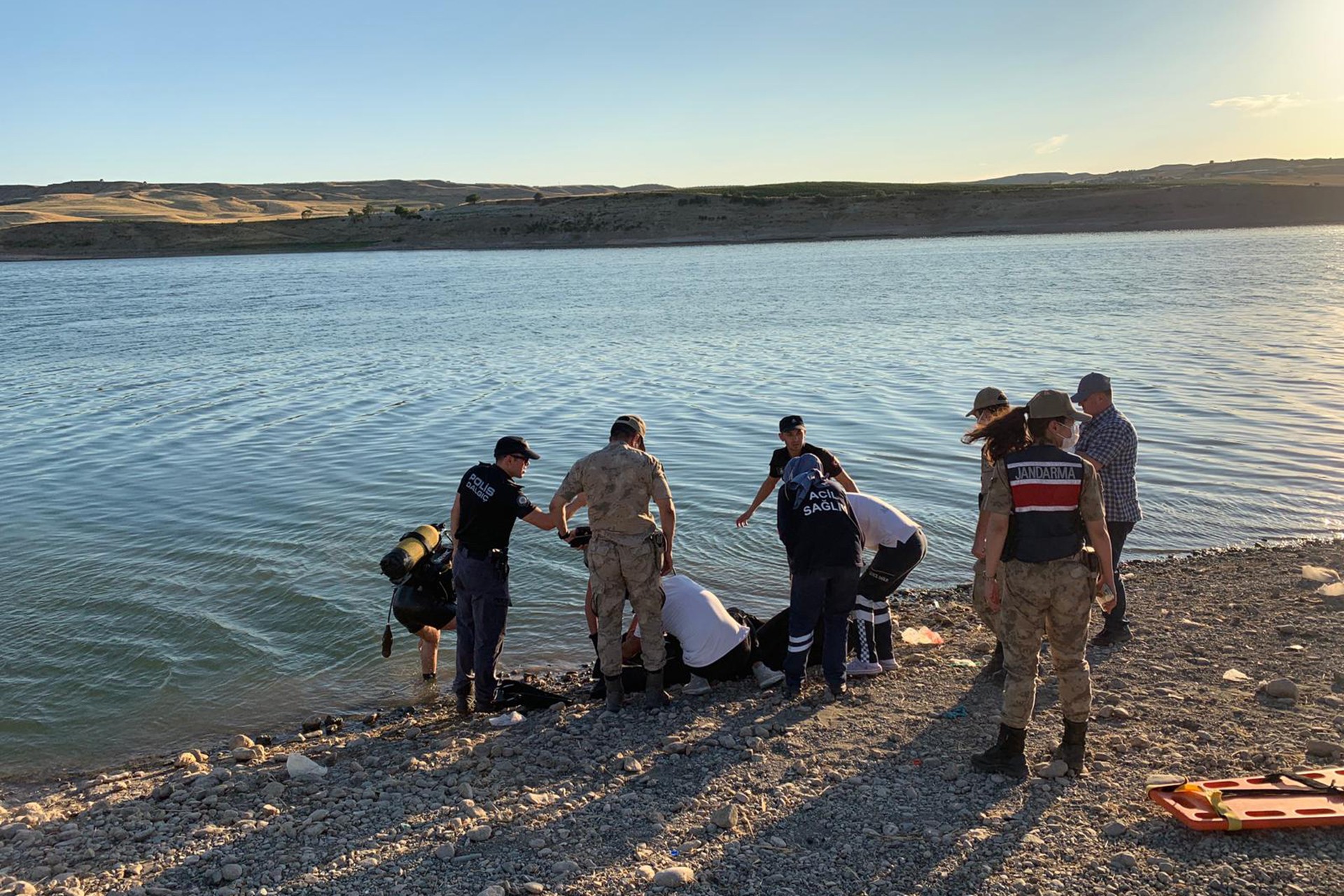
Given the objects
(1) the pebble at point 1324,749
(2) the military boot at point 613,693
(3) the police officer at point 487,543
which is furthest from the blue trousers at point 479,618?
(1) the pebble at point 1324,749

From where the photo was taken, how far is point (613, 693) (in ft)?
24.3

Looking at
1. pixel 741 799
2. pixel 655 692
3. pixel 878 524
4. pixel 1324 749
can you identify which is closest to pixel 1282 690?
pixel 1324 749

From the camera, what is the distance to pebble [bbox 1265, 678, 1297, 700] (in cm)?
674

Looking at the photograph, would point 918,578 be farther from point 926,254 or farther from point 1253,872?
point 926,254

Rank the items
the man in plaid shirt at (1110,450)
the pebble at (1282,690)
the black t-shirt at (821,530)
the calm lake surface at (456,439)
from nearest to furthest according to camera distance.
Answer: the pebble at (1282,690) < the black t-shirt at (821,530) < the man in plaid shirt at (1110,450) < the calm lake surface at (456,439)

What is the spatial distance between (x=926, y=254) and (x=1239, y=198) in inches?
1656

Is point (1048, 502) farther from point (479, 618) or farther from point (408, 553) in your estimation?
point (408, 553)

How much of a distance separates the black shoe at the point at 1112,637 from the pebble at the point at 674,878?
4.50m

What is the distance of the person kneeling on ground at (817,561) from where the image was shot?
714 centimetres

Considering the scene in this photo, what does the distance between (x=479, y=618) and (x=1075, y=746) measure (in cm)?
420

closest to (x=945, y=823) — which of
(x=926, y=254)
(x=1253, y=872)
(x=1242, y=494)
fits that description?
(x=1253, y=872)

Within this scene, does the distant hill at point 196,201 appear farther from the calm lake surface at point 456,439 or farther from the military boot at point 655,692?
the military boot at point 655,692

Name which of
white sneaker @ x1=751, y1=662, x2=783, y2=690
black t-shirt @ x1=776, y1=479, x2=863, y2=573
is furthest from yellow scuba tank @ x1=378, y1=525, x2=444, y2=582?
black t-shirt @ x1=776, y1=479, x2=863, y2=573

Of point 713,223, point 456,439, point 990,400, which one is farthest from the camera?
point 713,223
